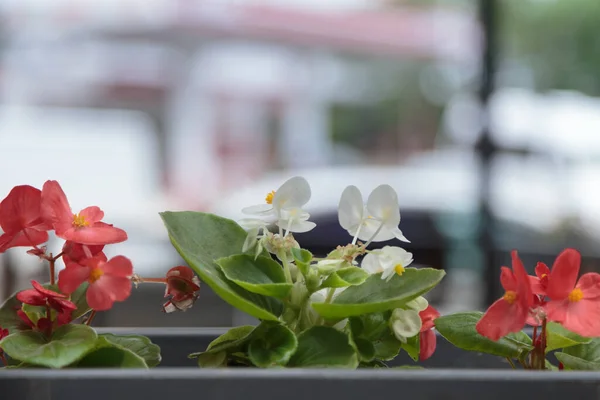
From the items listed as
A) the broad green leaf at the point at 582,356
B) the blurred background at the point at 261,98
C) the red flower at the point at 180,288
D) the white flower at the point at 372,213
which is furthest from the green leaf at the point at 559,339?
the blurred background at the point at 261,98

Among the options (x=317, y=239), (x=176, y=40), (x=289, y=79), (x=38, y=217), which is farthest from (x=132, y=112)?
Answer: (x=38, y=217)

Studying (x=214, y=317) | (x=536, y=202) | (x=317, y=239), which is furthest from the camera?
(x=536, y=202)

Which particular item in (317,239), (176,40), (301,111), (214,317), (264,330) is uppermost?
(176,40)

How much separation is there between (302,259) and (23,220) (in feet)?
0.55

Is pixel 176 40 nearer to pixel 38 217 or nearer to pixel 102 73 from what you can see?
pixel 102 73

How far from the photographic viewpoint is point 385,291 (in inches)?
15.0

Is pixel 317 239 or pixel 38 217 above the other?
pixel 38 217

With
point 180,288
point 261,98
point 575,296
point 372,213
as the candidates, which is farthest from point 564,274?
point 261,98

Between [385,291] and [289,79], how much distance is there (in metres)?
3.84

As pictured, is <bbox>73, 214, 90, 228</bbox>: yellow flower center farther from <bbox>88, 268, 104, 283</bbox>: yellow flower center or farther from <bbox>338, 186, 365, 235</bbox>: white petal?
<bbox>338, 186, 365, 235</bbox>: white petal

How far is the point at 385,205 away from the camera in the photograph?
40 centimetres

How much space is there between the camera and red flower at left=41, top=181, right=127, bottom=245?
14.8 inches

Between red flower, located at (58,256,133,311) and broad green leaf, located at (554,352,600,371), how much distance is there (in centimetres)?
25

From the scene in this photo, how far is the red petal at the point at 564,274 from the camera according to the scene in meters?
0.36
